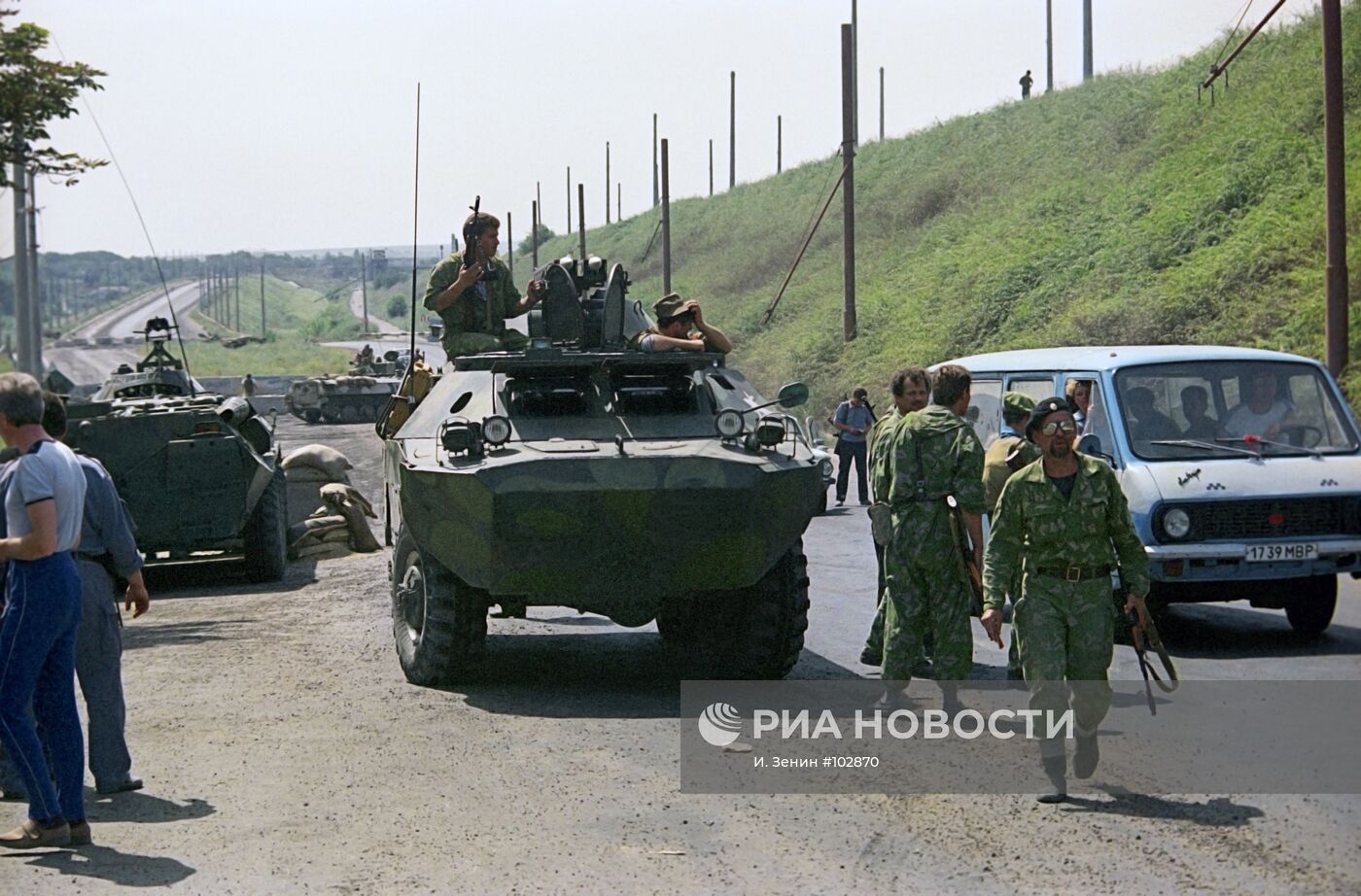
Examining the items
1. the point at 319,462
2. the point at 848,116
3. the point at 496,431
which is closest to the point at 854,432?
the point at 319,462

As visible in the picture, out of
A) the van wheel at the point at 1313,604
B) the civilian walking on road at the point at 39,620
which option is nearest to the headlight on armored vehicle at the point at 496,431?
the civilian walking on road at the point at 39,620

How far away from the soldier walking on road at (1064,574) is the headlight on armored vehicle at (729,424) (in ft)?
8.76

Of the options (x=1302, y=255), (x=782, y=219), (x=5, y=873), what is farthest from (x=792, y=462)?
(x=782, y=219)

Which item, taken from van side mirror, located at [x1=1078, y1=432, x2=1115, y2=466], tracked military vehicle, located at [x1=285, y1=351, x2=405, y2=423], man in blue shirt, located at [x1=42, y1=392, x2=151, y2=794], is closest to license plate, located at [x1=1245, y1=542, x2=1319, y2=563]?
van side mirror, located at [x1=1078, y1=432, x2=1115, y2=466]

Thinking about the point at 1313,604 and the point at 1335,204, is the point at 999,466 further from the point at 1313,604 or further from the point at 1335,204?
the point at 1335,204

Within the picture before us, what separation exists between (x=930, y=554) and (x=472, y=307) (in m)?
4.19

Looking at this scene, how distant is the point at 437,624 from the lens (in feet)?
32.7

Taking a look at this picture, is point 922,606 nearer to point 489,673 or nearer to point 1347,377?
point 489,673

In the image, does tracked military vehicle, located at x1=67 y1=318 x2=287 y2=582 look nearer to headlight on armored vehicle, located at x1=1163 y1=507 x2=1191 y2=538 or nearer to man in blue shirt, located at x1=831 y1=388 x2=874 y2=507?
man in blue shirt, located at x1=831 y1=388 x2=874 y2=507

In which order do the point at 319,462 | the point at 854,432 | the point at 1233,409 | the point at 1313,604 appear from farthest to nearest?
the point at 854,432, the point at 319,462, the point at 1233,409, the point at 1313,604

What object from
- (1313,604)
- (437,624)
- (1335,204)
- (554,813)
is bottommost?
(554,813)

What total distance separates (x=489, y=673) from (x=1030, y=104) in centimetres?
6034

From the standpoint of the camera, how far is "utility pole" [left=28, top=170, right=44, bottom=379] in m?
38.7

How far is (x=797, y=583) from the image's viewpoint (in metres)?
9.98
